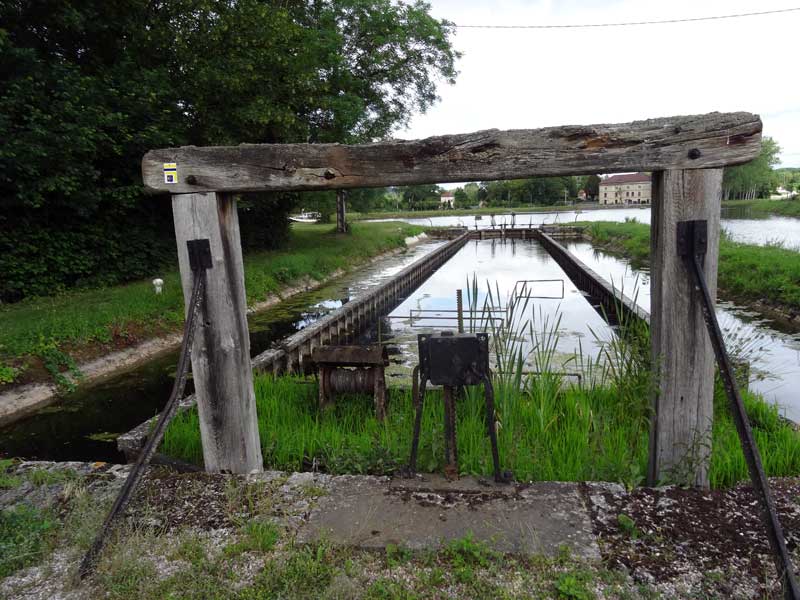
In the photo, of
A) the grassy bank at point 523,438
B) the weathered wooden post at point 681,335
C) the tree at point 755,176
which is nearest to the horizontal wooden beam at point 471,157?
the weathered wooden post at point 681,335

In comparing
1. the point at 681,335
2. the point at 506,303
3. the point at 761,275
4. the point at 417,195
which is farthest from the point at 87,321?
the point at 417,195

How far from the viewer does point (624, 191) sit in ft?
366

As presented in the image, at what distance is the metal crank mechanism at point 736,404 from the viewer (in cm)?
194

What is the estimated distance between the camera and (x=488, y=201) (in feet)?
353

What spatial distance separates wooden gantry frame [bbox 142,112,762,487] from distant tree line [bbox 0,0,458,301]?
7.62m

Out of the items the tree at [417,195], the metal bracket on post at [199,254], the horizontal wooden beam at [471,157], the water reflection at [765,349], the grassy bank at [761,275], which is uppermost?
the tree at [417,195]

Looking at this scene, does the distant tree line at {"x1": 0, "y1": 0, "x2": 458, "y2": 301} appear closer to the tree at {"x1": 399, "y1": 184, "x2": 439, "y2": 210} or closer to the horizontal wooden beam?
the horizontal wooden beam

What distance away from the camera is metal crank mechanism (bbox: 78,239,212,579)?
229 cm

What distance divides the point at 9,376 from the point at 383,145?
6.73m

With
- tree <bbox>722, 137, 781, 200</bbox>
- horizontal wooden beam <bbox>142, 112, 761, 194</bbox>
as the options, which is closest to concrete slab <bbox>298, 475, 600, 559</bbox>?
horizontal wooden beam <bbox>142, 112, 761, 194</bbox>

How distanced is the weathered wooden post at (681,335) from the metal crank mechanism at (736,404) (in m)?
0.06

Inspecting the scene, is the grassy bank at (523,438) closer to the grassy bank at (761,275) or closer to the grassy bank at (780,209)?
the grassy bank at (761,275)

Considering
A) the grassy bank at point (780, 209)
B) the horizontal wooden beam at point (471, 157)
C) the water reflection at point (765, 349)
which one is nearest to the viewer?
the horizontal wooden beam at point (471, 157)

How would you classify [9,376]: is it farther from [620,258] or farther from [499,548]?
[620,258]
